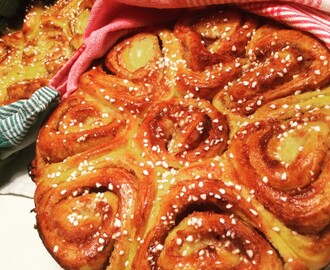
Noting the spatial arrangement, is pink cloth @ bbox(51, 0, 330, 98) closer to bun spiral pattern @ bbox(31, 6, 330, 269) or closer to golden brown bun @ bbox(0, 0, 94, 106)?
bun spiral pattern @ bbox(31, 6, 330, 269)

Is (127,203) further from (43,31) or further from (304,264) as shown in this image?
(43,31)

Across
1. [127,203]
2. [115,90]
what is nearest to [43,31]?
[115,90]

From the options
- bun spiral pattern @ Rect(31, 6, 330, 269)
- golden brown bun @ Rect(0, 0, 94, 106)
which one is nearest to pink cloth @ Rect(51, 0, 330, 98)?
bun spiral pattern @ Rect(31, 6, 330, 269)

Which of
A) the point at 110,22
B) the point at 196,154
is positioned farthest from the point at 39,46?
the point at 196,154

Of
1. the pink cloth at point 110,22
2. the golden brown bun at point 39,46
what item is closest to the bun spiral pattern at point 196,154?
the pink cloth at point 110,22

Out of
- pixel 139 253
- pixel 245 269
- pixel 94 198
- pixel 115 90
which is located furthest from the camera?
pixel 115 90

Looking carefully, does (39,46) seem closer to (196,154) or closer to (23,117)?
(23,117)

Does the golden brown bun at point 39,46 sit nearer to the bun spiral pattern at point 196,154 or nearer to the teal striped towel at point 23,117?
the teal striped towel at point 23,117

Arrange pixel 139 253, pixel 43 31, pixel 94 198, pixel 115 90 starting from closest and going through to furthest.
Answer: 1. pixel 139 253
2. pixel 94 198
3. pixel 115 90
4. pixel 43 31
